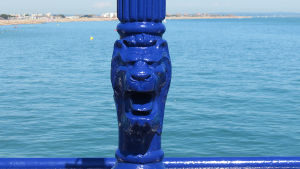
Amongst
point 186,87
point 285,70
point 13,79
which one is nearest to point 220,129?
point 186,87

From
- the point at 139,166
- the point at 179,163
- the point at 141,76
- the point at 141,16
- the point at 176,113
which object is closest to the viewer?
the point at 141,76

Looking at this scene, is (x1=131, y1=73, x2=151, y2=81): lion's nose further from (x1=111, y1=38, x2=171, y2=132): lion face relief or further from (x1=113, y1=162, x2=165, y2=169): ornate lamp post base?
(x1=113, y1=162, x2=165, y2=169): ornate lamp post base

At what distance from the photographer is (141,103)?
288 centimetres

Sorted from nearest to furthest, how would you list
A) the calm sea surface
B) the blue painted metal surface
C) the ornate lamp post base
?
the ornate lamp post base
the blue painted metal surface
the calm sea surface

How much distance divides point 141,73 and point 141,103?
0.21 m

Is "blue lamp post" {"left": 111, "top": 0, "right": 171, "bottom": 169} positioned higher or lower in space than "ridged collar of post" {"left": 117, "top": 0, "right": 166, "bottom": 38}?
lower

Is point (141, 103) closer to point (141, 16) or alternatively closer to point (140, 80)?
point (140, 80)

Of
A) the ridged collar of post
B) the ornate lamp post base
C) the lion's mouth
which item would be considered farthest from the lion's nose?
the ornate lamp post base

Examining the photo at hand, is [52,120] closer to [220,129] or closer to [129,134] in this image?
[220,129]

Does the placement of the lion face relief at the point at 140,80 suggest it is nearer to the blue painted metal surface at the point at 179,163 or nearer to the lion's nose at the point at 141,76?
the lion's nose at the point at 141,76

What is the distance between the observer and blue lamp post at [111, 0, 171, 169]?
2801 millimetres

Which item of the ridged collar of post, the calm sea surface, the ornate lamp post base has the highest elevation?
the ridged collar of post

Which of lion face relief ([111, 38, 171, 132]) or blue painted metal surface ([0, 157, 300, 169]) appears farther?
blue painted metal surface ([0, 157, 300, 169])

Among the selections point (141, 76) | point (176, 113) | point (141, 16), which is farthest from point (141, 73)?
point (176, 113)
